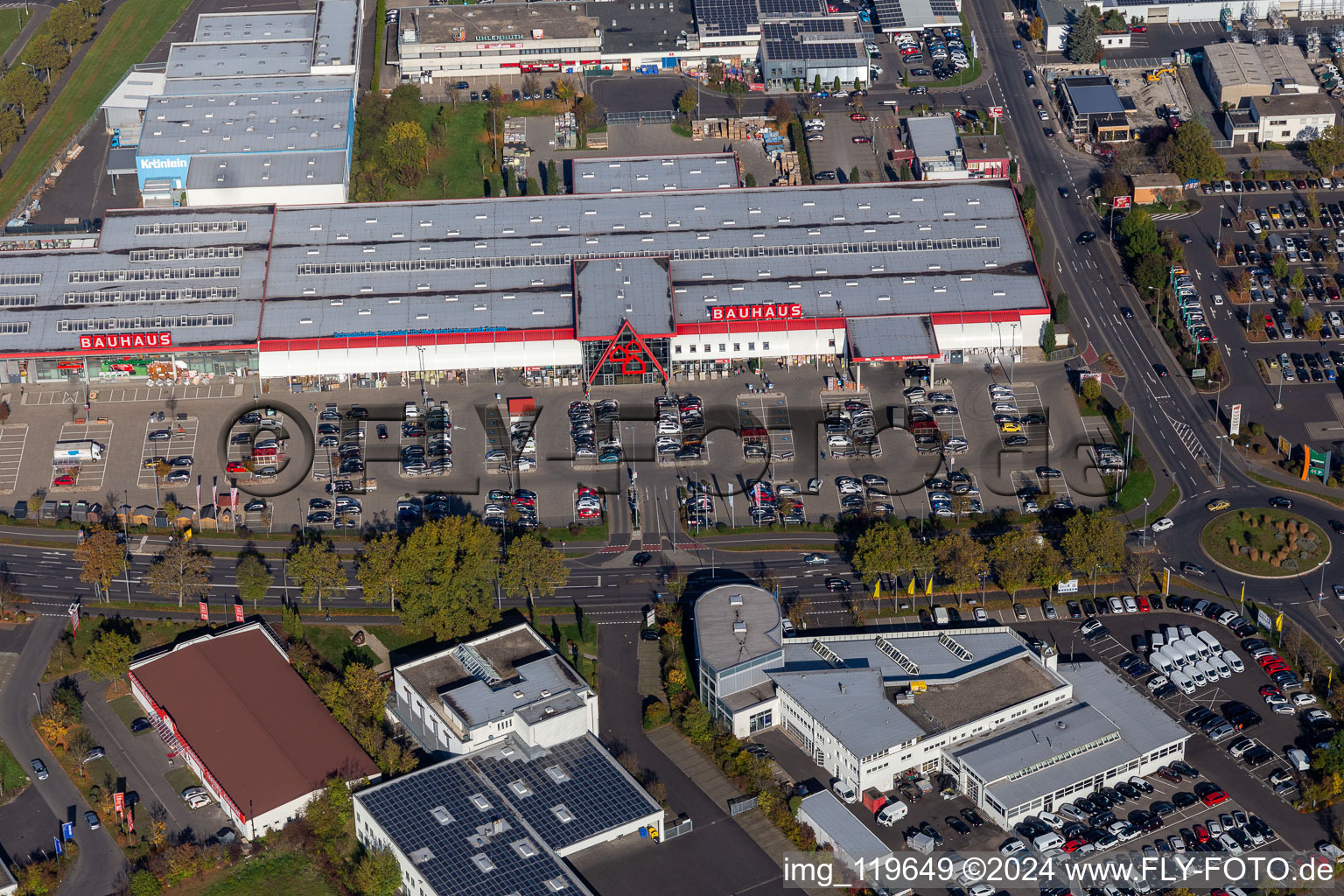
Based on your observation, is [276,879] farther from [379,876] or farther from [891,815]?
[891,815]

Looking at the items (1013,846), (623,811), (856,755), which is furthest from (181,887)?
(1013,846)

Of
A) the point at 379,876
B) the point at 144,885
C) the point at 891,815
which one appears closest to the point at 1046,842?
the point at 891,815

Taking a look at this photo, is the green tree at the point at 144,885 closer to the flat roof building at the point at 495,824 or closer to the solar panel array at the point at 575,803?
the flat roof building at the point at 495,824

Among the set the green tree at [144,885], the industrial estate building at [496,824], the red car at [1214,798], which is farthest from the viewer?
the red car at [1214,798]

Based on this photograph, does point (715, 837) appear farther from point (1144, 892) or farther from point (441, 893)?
point (1144, 892)

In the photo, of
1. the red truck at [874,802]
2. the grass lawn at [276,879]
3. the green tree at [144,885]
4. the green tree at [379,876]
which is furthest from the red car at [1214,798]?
the green tree at [144,885]
